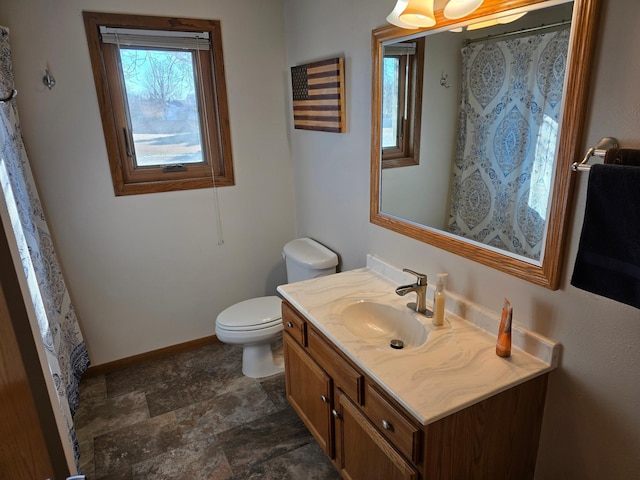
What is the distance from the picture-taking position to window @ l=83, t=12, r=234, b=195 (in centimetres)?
229

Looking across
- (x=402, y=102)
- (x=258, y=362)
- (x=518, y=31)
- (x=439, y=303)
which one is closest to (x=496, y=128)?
(x=518, y=31)

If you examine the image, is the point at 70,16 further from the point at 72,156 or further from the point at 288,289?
the point at 288,289

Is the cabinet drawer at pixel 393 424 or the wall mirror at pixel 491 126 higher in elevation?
the wall mirror at pixel 491 126

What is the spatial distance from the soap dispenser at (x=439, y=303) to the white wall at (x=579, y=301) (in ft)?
0.33

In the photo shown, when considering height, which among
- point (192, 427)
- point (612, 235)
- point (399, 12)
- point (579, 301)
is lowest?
point (192, 427)

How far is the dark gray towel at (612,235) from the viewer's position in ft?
3.09

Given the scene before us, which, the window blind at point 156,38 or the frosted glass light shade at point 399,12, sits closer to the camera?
the frosted glass light shade at point 399,12

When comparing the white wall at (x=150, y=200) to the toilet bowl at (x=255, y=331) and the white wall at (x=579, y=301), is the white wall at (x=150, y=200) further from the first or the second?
the white wall at (x=579, y=301)

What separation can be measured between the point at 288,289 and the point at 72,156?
1472 mm

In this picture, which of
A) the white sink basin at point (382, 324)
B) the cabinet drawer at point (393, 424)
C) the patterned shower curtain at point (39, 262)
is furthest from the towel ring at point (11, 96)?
the cabinet drawer at point (393, 424)

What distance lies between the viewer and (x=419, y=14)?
139cm

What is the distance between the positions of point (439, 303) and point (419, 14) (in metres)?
1.02

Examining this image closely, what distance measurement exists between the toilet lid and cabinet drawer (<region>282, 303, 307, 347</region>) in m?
0.45

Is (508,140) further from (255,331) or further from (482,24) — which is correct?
(255,331)
